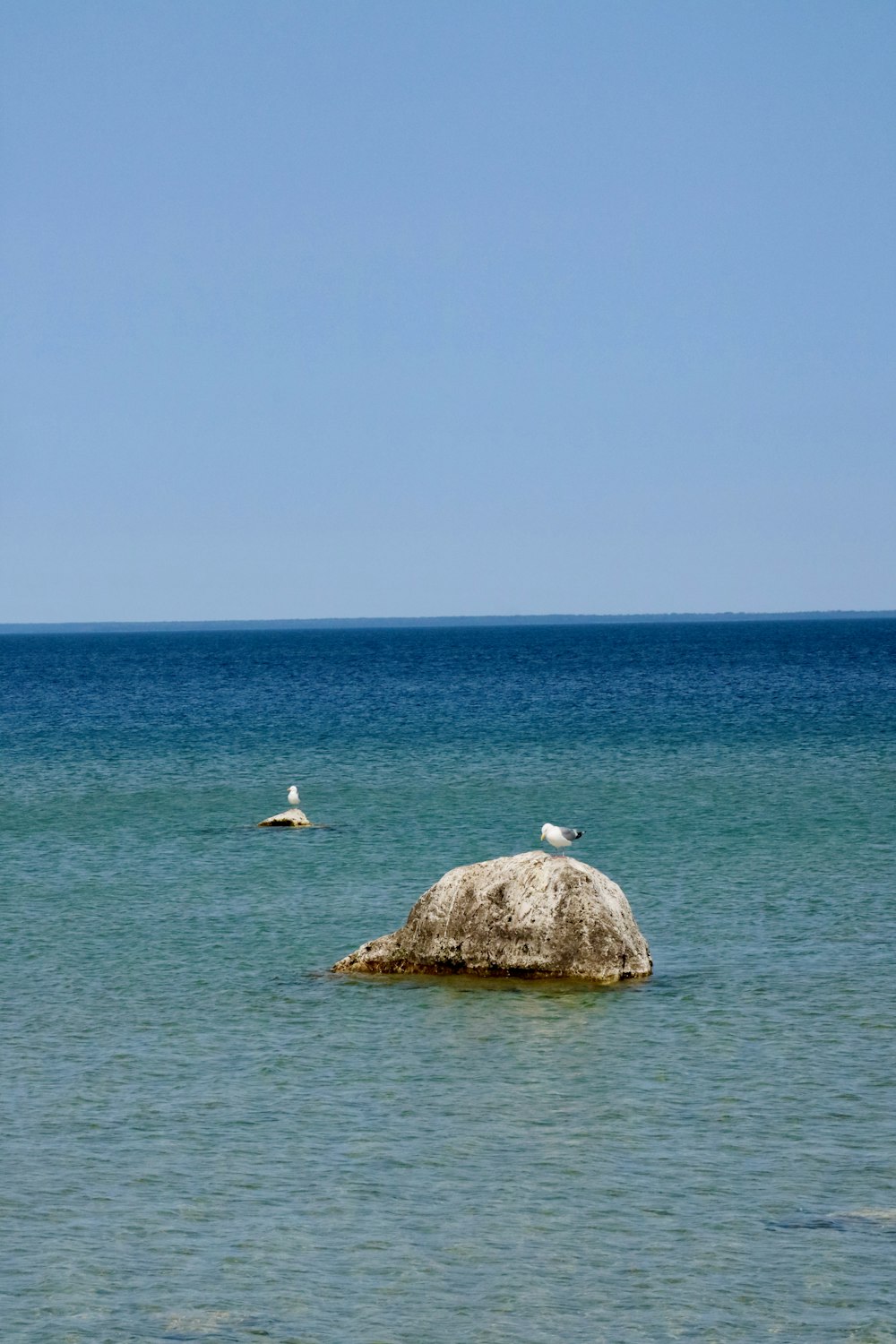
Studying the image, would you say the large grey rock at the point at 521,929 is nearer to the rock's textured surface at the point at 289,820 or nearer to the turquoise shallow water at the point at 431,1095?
the turquoise shallow water at the point at 431,1095

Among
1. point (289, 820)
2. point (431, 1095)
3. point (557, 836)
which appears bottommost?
point (431, 1095)

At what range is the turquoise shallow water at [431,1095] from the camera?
12500 mm

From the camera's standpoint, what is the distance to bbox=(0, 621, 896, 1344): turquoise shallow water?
41.0 feet

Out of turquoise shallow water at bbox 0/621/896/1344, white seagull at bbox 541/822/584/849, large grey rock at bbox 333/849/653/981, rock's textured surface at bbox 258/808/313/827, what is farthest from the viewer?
rock's textured surface at bbox 258/808/313/827

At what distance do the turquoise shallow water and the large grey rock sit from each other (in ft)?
1.68

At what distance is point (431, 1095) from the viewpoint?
1759cm

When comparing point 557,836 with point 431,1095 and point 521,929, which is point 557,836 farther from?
point 431,1095

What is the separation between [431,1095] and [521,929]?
19.4 ft

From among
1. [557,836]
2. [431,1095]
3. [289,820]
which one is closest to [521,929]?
[557,836]

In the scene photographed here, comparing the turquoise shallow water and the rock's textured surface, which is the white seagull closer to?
the turquoise shallow water

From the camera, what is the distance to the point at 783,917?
27.6 meters

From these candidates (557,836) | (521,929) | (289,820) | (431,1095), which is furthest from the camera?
(289,820)

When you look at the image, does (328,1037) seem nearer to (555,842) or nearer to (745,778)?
(555,842)

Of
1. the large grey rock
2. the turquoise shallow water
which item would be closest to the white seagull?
the turquoise shallow water
